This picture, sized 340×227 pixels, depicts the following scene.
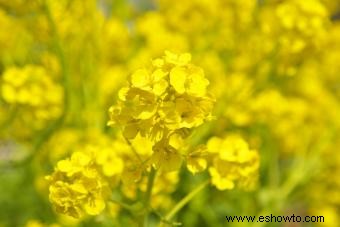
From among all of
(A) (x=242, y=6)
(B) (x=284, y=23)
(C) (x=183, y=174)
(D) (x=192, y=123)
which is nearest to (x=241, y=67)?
(A) (x=242, y=6)

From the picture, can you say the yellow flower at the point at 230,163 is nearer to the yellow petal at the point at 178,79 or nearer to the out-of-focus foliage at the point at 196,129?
the out-of-focus foliage at the point at 196,129

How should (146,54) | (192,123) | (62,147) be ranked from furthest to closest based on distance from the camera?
(146,54) → (62,147) → (192,123)

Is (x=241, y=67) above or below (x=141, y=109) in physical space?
above

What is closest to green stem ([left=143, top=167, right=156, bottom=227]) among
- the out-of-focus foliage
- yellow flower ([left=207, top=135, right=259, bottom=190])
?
the out-of-focus foliage

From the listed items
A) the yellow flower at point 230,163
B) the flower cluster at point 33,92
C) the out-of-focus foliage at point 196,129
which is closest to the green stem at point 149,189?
the out-of-focus foliage at point 196,129

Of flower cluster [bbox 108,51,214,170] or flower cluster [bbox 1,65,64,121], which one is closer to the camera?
flower cluster [bbox 108,51,214,170]

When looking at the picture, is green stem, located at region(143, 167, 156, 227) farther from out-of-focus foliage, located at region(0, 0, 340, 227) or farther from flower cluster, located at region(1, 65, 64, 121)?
flower cluster, located at region(1, 65, 64, 121)

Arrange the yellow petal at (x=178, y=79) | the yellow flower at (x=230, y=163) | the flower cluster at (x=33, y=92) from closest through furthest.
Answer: the yellow petal at (x=178, y=79) < the yellow flower at (x=230, y=163) < the flower cluster at (x=33, y=92)

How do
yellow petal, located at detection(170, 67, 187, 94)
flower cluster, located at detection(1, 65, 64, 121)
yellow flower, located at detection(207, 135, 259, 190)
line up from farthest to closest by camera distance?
flower cluster, located at detection(1, 65, 64, 121), yellow flower, located at detection(207, 135, 259, 190), yellow petal, located at detection(170, 67, 187, 94)

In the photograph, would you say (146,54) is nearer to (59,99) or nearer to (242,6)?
(242,6)
